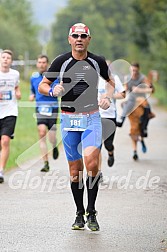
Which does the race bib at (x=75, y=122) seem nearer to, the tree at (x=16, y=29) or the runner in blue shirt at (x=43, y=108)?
A: the runner in blue shirt at (x=43, y=108)

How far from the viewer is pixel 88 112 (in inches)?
350

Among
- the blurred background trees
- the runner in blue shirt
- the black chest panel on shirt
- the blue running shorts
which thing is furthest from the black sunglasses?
the blurred background trees

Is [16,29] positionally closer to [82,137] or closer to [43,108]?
[43,108]

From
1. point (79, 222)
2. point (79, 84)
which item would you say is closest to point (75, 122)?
point (79, 84)

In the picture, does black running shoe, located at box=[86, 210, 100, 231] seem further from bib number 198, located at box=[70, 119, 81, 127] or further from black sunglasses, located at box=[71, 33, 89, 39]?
black sunglasses, located at box=[71, 33, 89, 39]

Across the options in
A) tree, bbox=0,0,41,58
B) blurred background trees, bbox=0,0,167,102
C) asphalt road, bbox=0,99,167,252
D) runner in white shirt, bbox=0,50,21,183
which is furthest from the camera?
blurred background trees, bbox=0,0,167,102

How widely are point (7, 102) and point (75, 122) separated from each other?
4268 millimetres

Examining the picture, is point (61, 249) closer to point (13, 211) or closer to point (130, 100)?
point (13, 211)

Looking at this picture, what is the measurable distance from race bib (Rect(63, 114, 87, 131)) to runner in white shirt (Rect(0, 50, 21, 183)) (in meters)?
4.07

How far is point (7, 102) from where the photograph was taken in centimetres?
1295

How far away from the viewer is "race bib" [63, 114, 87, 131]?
29.0 ft

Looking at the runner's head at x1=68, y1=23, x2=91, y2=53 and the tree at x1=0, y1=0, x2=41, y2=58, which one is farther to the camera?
the tree at x1=0, y1=0, x2=41, y2=58

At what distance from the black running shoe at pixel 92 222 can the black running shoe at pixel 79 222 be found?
7 cm

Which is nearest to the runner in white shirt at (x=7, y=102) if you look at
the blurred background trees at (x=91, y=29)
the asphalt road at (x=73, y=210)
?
the asphalt road at (x=73, y=210)
